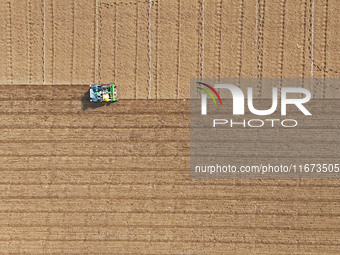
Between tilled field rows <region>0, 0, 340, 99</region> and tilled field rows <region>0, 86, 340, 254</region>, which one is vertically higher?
tilled field rows <region>0, 0, 340, 99</region>

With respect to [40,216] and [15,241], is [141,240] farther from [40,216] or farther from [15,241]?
[15,241]

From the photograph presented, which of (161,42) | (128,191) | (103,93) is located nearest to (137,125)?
(103,93)

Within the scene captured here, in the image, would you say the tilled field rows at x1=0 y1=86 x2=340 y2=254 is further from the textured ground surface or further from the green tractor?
the green tractor

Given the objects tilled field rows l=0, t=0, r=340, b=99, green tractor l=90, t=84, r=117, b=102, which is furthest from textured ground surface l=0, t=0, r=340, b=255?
green tractor l=90, t=84, r=117, b=102

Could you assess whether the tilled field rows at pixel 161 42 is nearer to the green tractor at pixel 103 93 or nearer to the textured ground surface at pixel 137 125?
the textured ground surface at pixel 137 125

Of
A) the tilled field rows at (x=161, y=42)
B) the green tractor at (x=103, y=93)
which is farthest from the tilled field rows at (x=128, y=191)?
the tilled field rows at (x=161, y=42)

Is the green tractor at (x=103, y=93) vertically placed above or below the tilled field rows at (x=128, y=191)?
above

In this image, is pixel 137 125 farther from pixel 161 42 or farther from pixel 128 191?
pixel 161 42
